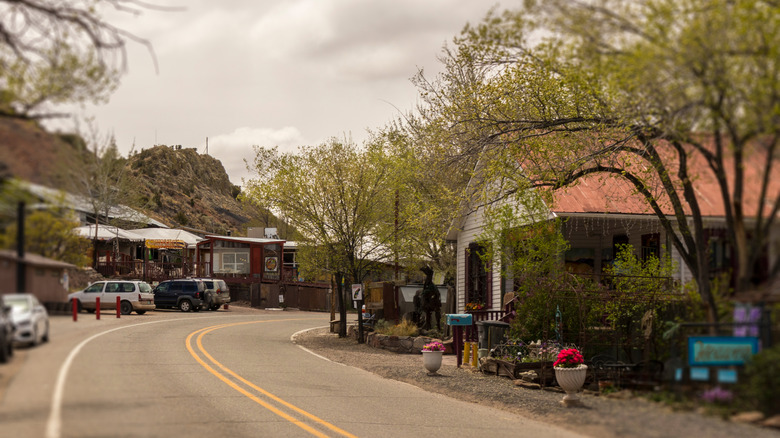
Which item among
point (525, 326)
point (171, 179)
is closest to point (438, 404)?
point (525, 326)

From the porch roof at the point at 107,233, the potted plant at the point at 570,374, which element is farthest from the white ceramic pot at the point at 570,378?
the porch roof at the point at 107,233

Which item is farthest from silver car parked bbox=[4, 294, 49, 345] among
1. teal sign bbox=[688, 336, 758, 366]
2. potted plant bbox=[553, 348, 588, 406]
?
potted plant bbox=[553, 348, 588, 406]

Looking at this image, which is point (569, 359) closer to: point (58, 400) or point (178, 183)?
point (178, 183)

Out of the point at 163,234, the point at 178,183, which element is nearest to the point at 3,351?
the point at 178,183

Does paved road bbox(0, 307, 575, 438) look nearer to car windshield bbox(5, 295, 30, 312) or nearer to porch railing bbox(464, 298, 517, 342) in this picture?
car windshield bbox(5, 295, 30, 312)

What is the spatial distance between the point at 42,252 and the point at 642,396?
184 inches

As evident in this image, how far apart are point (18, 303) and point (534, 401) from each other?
A: 470 inches

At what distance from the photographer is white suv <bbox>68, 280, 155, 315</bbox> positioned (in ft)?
18.8

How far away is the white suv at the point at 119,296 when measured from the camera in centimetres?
573

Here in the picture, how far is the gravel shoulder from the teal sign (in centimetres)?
41

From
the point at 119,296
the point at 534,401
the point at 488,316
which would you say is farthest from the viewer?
the point at 488,316

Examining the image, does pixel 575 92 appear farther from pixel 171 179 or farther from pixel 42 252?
pixel 42 252

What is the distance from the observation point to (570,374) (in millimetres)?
14344

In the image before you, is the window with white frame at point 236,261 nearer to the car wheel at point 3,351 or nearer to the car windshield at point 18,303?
the car windshield at point 18,303
